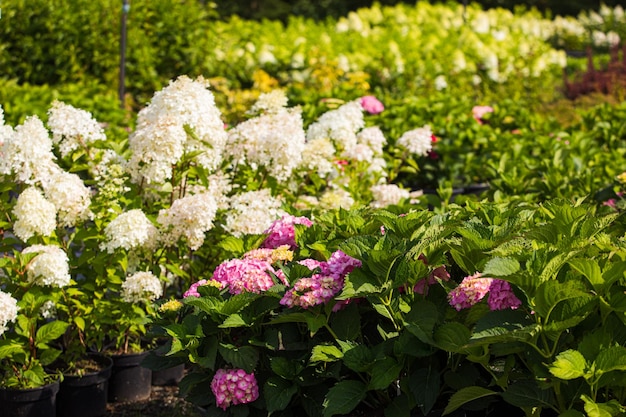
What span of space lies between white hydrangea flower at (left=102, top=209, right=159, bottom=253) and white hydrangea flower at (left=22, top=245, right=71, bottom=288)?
0.61 feet

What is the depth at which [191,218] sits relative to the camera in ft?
11.9

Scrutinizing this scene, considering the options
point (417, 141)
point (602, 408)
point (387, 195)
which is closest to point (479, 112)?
point (417, 141)

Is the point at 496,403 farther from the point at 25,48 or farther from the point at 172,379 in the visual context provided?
the point at 25,48

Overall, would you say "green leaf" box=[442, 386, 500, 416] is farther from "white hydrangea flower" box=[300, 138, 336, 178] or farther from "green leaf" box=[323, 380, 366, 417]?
"white hydrangea flower" box=[300, 138, 336, 178]

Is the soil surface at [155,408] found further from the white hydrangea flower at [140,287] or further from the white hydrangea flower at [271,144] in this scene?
the white hydrangea flower at [271,144]

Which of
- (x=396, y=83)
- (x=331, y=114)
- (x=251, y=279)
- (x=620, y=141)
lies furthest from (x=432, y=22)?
(x=251, y=279)

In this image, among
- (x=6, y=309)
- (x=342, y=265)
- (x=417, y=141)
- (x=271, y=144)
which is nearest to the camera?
(x=342, y=265)

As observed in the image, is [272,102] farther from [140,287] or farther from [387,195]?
[140,287]

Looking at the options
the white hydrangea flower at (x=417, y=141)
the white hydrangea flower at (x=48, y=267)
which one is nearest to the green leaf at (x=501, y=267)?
the white hydrangea flower at (x=48, y=267)

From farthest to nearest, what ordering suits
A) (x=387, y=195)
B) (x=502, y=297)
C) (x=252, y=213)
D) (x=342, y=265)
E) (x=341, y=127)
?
(x=341, y=127), (x=387, y=195), (x=252, y=213), (x=342, y=265), (x=502, y=297)

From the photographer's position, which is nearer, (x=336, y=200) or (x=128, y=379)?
(x=128, y=379)

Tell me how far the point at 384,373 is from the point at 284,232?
0.94 meters

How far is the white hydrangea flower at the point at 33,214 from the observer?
3525 millimetres

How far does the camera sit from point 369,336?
2.76 meters
